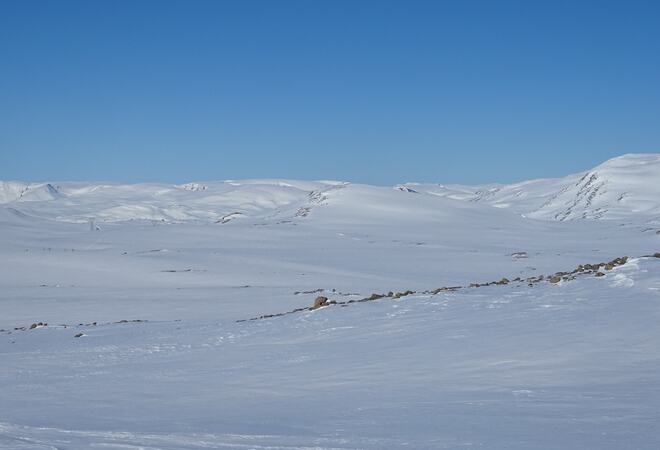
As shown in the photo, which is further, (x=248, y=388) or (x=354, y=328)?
(x=354, y=328)

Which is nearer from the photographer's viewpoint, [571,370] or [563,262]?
[571,370]

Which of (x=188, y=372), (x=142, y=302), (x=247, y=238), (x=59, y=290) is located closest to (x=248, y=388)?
(x=188, y=372)

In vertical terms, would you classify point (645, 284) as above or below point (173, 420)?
above

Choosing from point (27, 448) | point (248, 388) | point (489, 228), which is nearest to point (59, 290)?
point (248, 388)

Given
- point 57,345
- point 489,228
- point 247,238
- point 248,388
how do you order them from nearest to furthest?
point 248,388
point 57,345
point 247,238
point 489,228

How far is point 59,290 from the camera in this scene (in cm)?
4322

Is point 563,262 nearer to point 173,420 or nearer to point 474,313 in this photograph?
point 474,313

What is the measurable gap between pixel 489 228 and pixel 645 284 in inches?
3857

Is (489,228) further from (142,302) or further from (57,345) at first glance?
(57,345)

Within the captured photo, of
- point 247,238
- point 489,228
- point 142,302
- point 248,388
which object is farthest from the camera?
point 489,228

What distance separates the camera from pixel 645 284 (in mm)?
16453

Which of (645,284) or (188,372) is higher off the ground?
(645,284)

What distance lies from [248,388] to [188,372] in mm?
2306

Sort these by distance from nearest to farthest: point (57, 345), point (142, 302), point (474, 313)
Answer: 1. point (474, 313)
2. point (57, 345)
3. point (142, 302)
